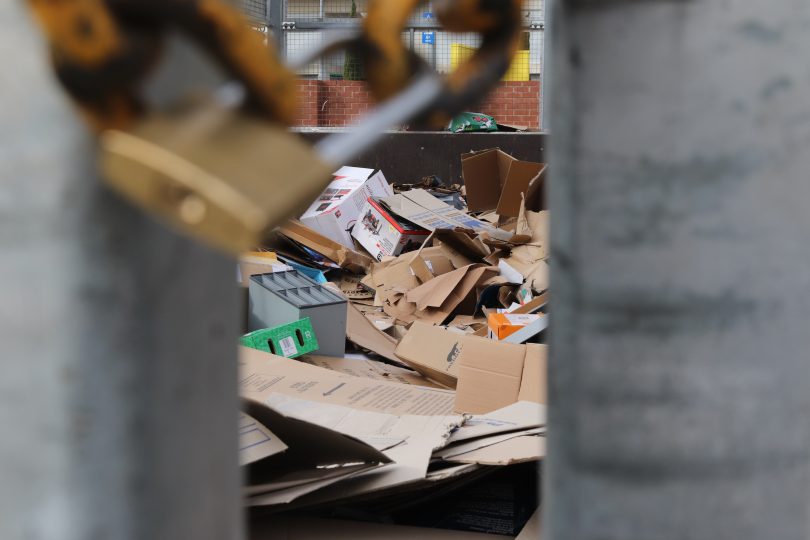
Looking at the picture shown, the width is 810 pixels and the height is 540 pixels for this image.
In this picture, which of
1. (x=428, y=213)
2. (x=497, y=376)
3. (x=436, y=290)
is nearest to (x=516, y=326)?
(x=497, y=376)

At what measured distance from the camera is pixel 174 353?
0.54 meters

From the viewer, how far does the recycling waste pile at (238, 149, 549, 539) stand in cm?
192

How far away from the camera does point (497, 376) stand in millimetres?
2857

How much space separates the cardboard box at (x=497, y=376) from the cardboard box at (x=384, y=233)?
3.02 m

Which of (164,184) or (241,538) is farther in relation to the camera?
(241,538)

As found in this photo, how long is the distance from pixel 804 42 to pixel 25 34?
526mm

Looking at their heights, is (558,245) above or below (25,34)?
below

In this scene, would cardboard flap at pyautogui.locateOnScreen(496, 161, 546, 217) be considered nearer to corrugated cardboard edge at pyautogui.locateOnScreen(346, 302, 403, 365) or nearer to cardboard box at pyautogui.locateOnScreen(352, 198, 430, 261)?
cardboard box at pyautogui.locateOnScreen(352, 198, 430, 261)

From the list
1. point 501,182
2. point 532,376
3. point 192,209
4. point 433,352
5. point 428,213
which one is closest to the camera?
point 192,209

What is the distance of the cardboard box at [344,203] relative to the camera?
6195 millimetres

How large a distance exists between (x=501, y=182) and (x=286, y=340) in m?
3.50

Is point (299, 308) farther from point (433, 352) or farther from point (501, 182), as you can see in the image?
point (501, 182)

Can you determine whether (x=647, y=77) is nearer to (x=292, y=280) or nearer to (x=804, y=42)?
(x=804, y=42)

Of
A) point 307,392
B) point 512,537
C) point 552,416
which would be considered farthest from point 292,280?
point 552,416
